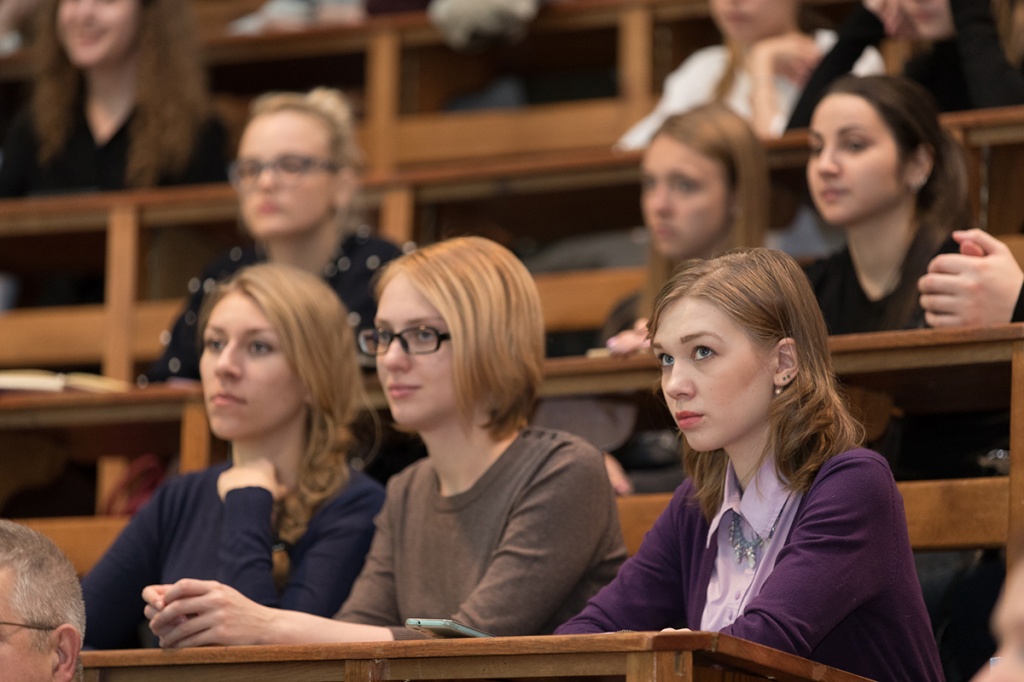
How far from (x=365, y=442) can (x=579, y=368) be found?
485 mm

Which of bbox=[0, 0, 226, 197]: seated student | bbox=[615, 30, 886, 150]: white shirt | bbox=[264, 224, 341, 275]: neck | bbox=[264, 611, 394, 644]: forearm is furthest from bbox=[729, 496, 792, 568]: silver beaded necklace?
bbox=[0, 0, 226, 197]: seated student

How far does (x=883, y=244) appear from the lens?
2.81 m

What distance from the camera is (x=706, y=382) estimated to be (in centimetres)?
196

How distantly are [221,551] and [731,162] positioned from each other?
1.35 meters

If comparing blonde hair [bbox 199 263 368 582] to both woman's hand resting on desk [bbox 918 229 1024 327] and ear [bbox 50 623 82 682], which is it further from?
woman's hand resting on desk [bbox 918 229 1024 327]

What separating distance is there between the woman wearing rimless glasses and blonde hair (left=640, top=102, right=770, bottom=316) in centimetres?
58

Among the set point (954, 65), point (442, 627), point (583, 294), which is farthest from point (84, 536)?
point (954, 65)

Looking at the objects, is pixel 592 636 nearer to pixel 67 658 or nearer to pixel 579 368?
pixel 67 658

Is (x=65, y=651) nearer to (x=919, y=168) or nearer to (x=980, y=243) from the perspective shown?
(x=980, y=243)

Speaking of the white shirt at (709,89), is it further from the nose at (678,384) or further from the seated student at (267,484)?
the nose at (678,384)

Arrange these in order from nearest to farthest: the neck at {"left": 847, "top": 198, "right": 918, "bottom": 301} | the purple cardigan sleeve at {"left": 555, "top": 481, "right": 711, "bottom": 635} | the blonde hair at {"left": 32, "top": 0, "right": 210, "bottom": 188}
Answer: the purple cardigan sleeve at {"left": 555, "top": 481, "right": 711, "bottom": 635} → the neck at {"left": 847, "top": 198, "right": 918, "bottom": 301} → the blonde hair at {"left": 32, "top": 0, "right": 210, "bottom": 188}

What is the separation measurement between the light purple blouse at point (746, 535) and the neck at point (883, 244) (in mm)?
900

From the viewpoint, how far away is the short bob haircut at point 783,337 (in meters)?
1.94

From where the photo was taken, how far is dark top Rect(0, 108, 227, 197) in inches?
163
